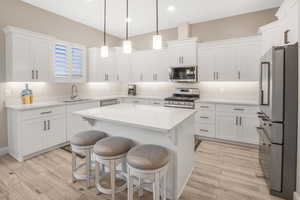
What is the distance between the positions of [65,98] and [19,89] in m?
1.02

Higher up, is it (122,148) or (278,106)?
(278,106)

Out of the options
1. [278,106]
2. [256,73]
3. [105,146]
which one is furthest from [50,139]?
[256,73]

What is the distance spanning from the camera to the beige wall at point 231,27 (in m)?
Result: 3.71

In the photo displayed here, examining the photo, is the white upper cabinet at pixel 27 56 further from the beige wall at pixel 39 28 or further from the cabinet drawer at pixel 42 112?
the cabinet drawer at pixel 42 112

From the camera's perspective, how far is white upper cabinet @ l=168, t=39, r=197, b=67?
4.20 meters

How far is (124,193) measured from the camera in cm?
205

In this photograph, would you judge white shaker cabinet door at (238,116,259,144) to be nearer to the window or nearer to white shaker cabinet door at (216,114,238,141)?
white shaker cabinet door at (216,114,238,141)

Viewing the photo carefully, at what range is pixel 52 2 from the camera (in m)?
3.31

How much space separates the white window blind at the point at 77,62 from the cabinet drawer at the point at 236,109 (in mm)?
3731

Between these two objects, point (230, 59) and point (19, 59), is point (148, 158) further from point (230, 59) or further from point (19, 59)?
point (230, 59)

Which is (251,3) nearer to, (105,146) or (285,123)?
(285,123)

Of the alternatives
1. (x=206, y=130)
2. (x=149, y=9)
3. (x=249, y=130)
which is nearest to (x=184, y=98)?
(x=206, y=130)

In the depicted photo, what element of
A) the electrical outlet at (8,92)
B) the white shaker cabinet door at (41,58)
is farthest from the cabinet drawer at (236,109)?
the electrical outlet at (8,92)

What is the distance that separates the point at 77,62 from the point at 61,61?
0.45 metres
